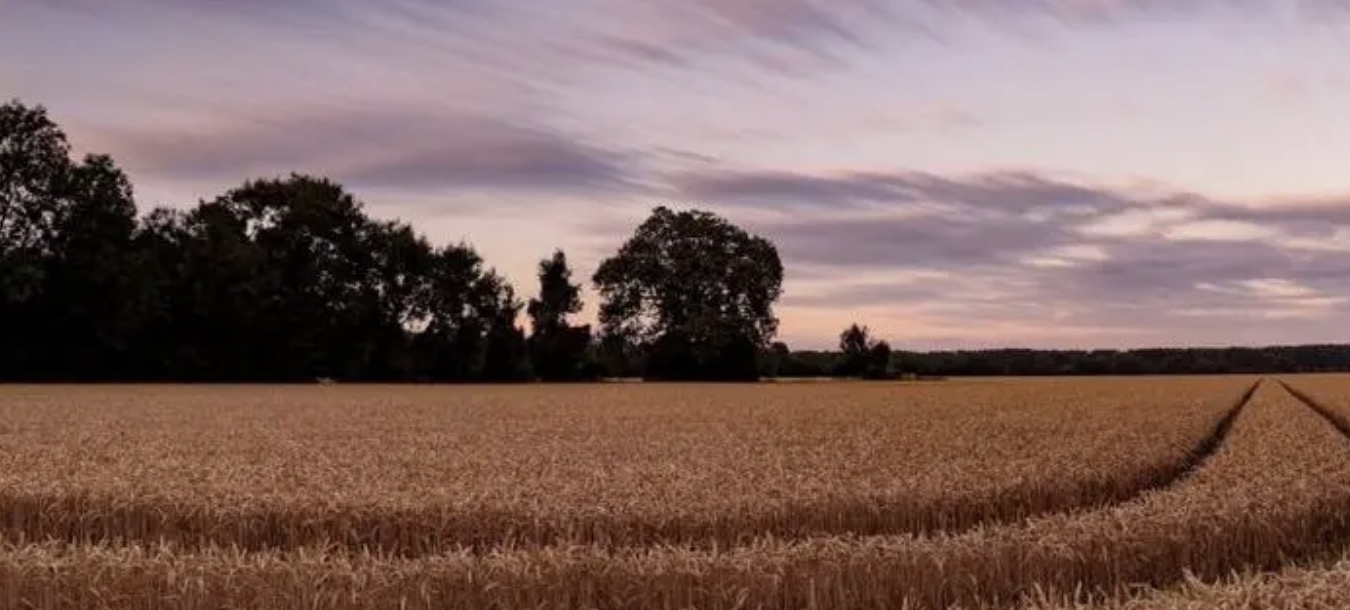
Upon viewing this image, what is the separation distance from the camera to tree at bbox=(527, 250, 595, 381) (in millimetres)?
99250

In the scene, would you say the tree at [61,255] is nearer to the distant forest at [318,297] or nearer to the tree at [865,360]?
the distant forest at [318,297]

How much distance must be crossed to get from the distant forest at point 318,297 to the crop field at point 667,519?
44685 mm

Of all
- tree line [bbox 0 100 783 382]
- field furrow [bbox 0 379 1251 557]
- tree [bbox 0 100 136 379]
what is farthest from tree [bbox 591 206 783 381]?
field furrow [bbox 0 379 1251 557]

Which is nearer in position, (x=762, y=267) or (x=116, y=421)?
(x=116, y=421)

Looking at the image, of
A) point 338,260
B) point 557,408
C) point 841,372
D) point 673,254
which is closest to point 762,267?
point 673,254

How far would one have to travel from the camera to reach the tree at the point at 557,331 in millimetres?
99250

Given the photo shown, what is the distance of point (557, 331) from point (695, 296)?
11341mm

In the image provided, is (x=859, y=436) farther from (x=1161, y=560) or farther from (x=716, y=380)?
(x=716, y=380)

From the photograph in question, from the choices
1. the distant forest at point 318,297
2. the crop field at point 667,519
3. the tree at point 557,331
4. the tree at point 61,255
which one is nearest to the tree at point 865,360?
the distant forest at point 318,297

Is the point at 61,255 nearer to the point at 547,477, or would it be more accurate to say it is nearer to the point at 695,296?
the point at 695,296

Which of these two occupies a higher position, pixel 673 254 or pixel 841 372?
pixel 673 254

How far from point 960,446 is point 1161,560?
11.6 metres

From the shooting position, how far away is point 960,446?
24.3 m

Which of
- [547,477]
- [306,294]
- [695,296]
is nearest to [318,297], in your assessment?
[306,294]
